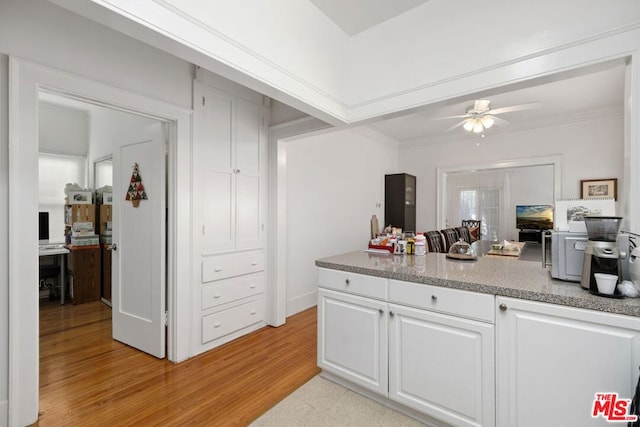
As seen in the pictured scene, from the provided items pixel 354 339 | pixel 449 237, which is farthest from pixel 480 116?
pixel 354 339

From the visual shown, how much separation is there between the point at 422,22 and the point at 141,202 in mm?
2707

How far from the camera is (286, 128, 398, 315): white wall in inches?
145

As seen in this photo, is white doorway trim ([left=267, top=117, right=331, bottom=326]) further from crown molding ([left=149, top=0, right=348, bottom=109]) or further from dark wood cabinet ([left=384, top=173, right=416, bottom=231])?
dark wood cabinet ([left=384, top=173, right=416, bottom=231])

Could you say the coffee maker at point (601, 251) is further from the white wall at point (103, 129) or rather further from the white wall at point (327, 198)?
the white wall at point (103, 129)

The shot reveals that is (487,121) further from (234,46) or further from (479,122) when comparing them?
(234,46)

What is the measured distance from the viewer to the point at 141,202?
263 cm

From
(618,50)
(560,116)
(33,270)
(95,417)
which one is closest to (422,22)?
(618,50)

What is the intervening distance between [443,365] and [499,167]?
464cm

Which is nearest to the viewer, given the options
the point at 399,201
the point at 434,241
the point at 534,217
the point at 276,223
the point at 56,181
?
the point at 276,223

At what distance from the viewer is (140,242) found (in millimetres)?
2639

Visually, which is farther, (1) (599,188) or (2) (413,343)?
(1) (599,188)

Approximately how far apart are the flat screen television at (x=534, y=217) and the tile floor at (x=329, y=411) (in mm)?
6867

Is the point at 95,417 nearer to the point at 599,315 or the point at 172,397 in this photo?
→ the point at 172,397

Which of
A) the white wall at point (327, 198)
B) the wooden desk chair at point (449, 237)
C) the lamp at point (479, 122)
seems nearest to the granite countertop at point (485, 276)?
the white wall at point (327, 198)
